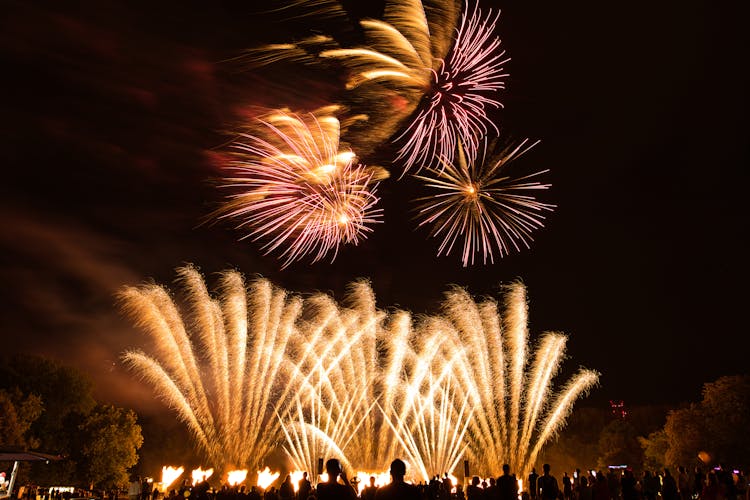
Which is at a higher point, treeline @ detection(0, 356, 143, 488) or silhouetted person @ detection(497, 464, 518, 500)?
treeline @ detection(0, 356, 143, 488)

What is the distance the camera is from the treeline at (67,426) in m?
42.8

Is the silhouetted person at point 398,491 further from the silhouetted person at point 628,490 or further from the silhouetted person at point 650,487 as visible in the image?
the silhouetted person at point 650,487

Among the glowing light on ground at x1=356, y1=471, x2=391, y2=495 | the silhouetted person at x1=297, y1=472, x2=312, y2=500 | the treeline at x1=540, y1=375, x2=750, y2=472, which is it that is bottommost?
the silhouetted person at x1=297, y1=472, x2=312, y2=500

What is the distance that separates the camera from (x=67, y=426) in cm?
4712

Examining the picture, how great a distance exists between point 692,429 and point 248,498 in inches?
1323

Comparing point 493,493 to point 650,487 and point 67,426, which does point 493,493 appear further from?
point 67,426

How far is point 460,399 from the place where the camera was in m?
32.4

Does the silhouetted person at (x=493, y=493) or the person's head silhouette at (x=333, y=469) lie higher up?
the person's head silhouette at (x=333, y=469)

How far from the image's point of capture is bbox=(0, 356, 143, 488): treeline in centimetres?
4281

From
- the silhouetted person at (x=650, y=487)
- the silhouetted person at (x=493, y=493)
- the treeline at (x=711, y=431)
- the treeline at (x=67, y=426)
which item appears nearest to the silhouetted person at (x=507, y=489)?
the silhouetted person at (x=493, y=493)

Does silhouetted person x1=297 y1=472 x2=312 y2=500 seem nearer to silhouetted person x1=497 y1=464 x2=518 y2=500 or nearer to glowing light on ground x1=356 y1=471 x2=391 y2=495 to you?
silhouetted person x1=497 y1=464 x2=518 y2=500

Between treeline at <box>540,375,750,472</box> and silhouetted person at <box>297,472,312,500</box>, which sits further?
treeline at <box>540,375,750,472</box>

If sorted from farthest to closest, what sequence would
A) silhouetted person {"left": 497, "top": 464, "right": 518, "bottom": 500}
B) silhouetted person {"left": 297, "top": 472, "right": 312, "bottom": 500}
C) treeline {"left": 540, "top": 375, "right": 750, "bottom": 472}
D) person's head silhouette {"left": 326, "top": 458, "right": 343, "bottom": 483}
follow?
treeline {"left": 540, "top": 375, "right": 750, "bottom": 472} → silhouetted person {"left": 297, "top": 472, "right": 312, "bottom": 500} → silhouetted person {"left": 497, "top": 464, "right": 518, "bottom": 500} → person's head silhouette {"left": 326, "top": 458, "right": 343, "bottom": 483}

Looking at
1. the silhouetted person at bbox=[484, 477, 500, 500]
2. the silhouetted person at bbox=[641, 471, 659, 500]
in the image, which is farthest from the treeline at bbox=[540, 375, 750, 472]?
the silhouetted person at bbox=[484, 477, 500, 500]
